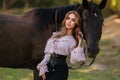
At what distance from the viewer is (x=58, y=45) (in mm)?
4773

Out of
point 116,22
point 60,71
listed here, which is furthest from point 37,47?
point 116,22

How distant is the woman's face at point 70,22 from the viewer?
4.80 metres

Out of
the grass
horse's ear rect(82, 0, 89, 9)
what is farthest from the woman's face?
the grass

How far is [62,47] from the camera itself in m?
4.76

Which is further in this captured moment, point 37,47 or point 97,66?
point 97,66

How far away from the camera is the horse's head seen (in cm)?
481

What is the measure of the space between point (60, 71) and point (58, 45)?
34cm

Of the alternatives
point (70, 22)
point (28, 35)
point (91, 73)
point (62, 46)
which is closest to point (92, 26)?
point (70, 22)

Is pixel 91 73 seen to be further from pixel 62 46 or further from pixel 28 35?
pixel 62 46

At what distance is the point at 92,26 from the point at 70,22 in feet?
0.95

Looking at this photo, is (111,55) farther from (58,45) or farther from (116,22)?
(58,45)

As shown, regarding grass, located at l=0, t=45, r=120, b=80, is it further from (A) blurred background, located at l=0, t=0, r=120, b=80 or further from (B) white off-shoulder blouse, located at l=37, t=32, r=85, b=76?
(B) white off-shoulder blouse, located at l=37, t=32, r=85, b=76

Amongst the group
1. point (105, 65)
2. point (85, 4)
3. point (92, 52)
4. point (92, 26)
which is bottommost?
point (105, 65)

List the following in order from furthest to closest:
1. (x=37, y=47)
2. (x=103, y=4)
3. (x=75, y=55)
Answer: (x=37, y=47)
(x=103, y=4)
(x=75, y=55)
